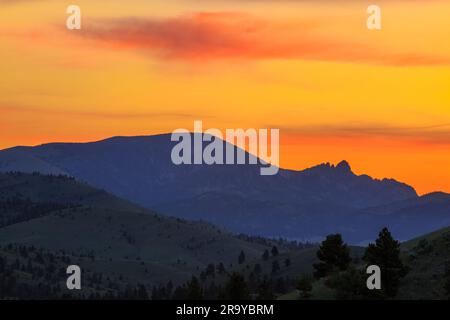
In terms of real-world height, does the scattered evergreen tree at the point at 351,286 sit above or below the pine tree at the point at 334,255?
below

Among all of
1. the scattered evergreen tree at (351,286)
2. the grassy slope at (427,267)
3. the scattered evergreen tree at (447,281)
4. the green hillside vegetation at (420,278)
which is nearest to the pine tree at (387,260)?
the green hillside vegetation at (420,278)

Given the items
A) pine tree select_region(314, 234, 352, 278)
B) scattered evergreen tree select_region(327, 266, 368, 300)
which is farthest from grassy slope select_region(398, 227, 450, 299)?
pine tree select_region(314, 234, 352, 278)

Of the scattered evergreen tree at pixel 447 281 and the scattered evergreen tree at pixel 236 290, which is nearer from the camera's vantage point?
the scattered evergreen tree at pixel 447 281

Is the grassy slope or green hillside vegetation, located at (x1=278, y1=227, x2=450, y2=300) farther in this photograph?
the grassy slope

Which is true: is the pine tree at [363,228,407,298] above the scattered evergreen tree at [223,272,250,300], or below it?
above

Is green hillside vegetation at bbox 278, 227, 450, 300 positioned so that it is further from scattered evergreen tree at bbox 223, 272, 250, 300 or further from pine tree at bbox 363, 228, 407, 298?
scattered evergreen tree at bbox 223, 272, 250, 300

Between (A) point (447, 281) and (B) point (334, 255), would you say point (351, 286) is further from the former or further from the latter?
(B) point (334, 255)

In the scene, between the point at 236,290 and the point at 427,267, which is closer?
the point at 427,267

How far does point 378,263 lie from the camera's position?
300 feet

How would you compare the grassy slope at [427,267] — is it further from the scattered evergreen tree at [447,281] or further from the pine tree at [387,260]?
the pine tree at [387,260]

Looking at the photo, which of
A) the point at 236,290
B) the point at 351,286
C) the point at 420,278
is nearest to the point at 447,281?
the point at 420,278

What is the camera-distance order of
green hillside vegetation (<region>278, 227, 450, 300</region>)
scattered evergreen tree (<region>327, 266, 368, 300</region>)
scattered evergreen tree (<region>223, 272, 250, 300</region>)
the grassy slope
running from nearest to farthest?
scattered evergreen tree (<region>327, 266, 368, 300</region>)
green hillside vegetation (<region>278, 227, 450, 300</region>)
the grassy slope
scattered evergreen tree (<region>223, 272, 250, 300</region>)

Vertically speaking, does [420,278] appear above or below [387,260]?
below
